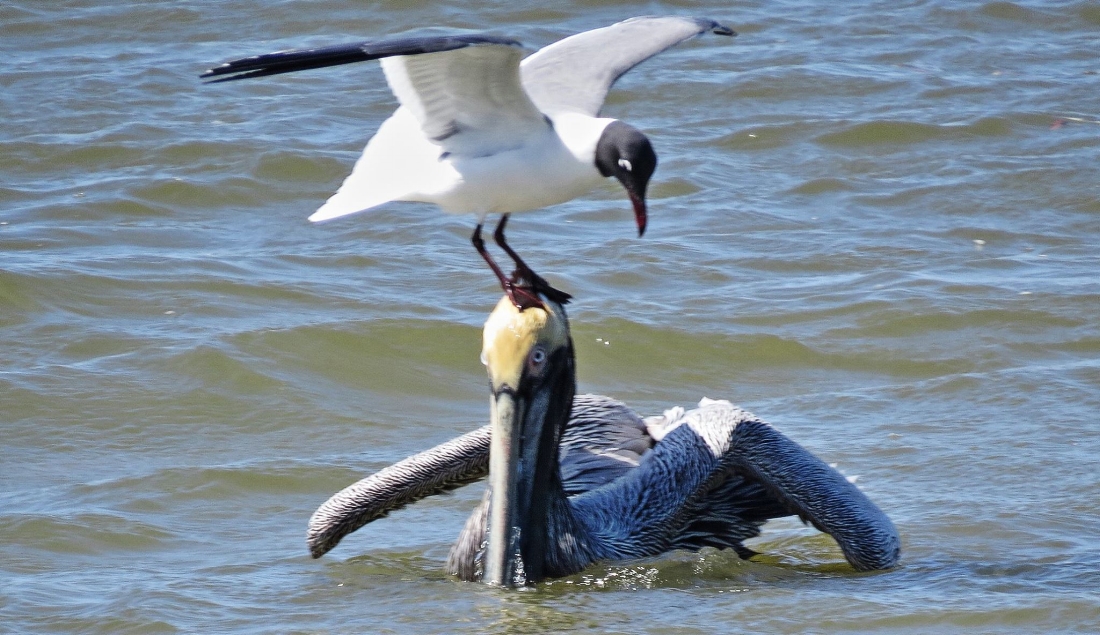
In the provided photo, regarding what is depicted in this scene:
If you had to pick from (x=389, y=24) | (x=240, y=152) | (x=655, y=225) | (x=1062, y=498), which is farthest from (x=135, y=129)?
(x=1062, y=498)

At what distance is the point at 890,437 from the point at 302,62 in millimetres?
3531

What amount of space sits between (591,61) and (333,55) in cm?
179

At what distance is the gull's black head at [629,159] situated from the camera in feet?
16.5

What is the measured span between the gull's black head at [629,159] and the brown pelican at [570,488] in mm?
499

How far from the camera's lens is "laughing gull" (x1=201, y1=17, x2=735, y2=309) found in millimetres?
5012

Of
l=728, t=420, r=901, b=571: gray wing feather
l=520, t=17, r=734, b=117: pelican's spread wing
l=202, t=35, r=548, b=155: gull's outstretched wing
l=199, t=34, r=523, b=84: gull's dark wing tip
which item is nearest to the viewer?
l=199, t=34, r=523, b=84: gull's dark wing tip

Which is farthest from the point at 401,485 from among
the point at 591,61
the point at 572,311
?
the point at 572,311

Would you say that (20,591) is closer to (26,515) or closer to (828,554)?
(26,515)

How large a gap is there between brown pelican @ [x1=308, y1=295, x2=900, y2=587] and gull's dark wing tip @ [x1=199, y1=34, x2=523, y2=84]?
75cm

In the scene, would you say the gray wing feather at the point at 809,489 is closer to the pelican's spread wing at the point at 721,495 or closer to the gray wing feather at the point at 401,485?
the pelican's spread wing at the point at 721,495

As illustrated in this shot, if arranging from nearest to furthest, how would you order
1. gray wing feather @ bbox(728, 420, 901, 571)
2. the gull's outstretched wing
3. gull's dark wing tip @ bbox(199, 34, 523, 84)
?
gull's dark wing tip @ bbox(199, 34, 523, 84) → the gull's outstretched wing → gray wing feather @ bbox(728, 420, 901, 571)

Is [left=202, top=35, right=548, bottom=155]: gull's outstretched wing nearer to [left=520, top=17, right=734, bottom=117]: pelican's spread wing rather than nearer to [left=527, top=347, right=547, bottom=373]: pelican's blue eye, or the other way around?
[left=520, top=17, right=734, bottom=117]: pelican's spread wing

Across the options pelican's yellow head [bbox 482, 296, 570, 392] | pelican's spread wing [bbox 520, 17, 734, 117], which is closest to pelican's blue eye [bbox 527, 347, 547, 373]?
pelican's yellow head [bbox 482, 296, 570, 392]

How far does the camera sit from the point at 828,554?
5734 mm
